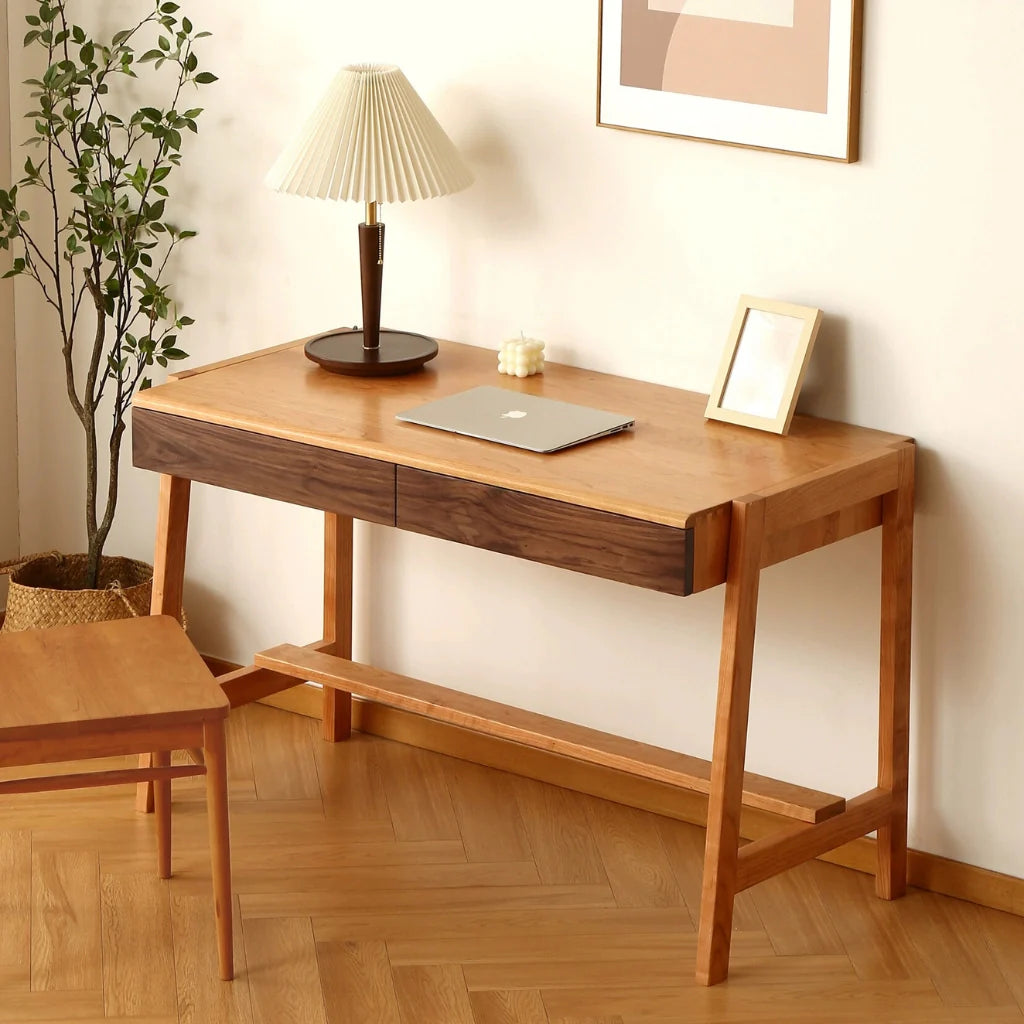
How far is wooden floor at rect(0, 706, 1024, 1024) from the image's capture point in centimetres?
284

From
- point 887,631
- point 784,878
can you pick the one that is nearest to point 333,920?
point 784,878

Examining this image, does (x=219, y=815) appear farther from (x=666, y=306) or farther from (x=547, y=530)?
(x=666, y=306)

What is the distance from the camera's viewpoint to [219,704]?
2.71 meters

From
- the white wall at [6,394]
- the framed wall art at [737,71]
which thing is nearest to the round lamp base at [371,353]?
the framed wall art at [737,71]

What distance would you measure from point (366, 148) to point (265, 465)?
0.61 m

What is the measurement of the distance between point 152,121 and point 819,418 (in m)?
1.63

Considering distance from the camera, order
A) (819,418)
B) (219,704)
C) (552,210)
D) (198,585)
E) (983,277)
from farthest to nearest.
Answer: (198,585)
(552,210)
(819,418)
(983,277)
(219,704)

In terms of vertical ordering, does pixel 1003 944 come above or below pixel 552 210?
below

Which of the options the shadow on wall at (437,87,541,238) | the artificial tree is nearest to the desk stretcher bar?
the artificial tree

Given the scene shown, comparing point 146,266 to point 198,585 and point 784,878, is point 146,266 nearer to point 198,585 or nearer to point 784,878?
point 198,585

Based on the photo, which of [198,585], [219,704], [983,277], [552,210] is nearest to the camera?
[219,704]

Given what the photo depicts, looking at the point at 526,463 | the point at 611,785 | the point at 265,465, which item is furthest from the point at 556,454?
the point at 611,785

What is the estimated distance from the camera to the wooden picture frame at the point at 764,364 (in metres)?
3.01

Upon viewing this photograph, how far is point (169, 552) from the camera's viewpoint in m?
3.42
